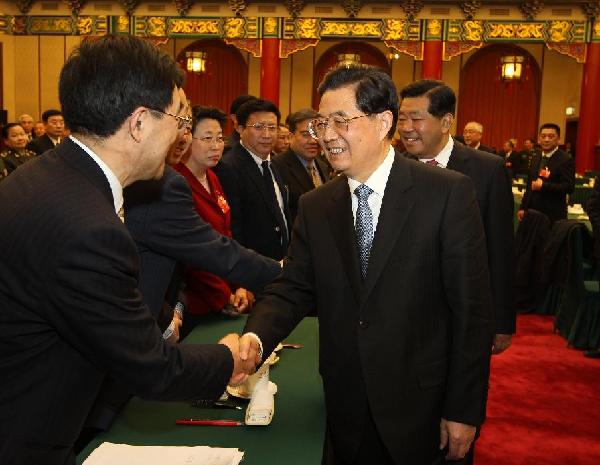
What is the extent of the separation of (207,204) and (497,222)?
1256 millimetres

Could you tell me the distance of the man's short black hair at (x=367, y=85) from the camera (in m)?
1.75

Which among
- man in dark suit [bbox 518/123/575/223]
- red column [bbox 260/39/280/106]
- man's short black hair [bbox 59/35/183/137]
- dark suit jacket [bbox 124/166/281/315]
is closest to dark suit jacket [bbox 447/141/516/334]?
dark suit jacket [bbox 124/166/281/315]

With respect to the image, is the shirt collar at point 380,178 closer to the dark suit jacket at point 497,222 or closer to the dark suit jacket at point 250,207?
the dark suit jacket at point 497,222

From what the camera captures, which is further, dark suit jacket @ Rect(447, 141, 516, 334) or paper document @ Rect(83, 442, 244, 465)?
dark suit jacket @ Rect(447, 141, 516, 334)

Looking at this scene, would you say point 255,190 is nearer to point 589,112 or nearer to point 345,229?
point 345,229

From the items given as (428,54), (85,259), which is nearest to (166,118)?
(85,259)

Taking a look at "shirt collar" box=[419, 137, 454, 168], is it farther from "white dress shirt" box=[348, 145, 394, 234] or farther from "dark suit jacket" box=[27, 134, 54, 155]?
"dark suit jacket" box=[27, 134, 54, 155]

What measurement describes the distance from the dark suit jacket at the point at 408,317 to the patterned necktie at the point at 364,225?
3 centimetres

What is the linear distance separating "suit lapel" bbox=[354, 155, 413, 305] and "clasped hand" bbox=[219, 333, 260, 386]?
0.31 m

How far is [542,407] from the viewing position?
377 cm

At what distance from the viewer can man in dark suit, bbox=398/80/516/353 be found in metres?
2.50

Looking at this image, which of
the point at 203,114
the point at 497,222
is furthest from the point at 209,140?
the point at 497,222

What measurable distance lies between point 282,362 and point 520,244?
387cm

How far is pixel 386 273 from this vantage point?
1.67 metres
